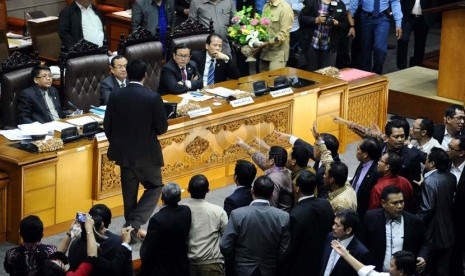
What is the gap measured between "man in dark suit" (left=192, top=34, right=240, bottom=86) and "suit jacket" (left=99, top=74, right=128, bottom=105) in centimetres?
96

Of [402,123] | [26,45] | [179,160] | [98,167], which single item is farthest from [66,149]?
[26,45]

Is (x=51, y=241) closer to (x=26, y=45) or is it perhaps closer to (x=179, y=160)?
(x=179, y=160)

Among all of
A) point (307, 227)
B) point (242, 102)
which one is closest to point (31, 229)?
point (307, 227)

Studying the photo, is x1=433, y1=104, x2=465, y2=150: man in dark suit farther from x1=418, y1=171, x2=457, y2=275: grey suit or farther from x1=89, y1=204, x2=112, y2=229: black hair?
x1=89, y1=204, x2=112, y2=229: black hair

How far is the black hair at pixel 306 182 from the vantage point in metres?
6.63

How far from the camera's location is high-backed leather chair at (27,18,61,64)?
11430 millimetres

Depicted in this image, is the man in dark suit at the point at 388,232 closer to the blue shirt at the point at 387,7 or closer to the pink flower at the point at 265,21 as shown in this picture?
the pink flower at the point at 265,21

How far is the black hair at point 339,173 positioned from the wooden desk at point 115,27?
5848 millimetres

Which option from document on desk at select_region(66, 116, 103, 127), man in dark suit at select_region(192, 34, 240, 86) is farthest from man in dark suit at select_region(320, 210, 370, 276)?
man in dark suit at select_region(192, 34, 240, 86)

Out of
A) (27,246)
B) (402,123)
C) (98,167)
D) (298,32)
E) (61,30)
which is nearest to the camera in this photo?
(27,246)

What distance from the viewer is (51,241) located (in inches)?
320

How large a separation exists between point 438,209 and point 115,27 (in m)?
6.23

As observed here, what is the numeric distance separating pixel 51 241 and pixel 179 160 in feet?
4.35

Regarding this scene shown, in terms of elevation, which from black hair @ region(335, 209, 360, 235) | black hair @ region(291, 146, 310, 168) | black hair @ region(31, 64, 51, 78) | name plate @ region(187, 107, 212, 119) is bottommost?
name plate @ region(187, 107, 212, 119)
